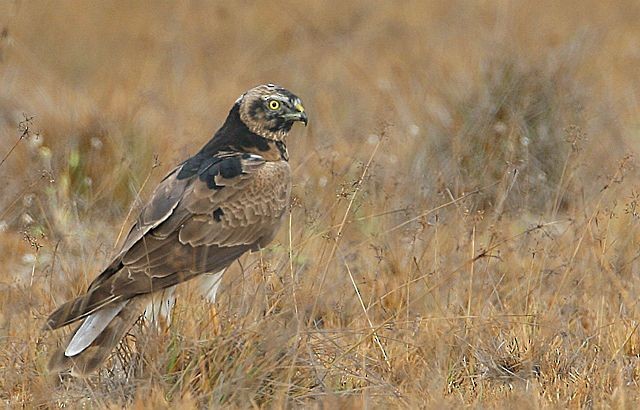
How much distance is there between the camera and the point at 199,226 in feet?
18.7

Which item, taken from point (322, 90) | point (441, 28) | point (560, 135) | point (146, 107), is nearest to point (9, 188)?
point (146, 107)

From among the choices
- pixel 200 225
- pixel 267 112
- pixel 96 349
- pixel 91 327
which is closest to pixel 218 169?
pixel 200 225

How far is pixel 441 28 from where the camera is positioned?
1588 centimetres

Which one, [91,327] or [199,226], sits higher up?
[199,226]

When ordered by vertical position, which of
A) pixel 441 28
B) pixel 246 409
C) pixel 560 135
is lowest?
pixel 441 28

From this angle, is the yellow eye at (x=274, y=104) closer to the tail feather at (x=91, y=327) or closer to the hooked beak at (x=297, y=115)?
the hooked beak at (x=297, y=115)

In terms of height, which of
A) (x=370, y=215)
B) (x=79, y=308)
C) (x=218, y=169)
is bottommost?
(x=370, y=215)

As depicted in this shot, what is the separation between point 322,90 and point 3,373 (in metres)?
7.86

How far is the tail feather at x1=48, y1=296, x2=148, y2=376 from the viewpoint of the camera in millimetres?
4977

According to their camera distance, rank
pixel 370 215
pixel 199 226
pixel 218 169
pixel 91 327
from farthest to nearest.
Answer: pixel 370 215 → pixel 218 169 → pixel 199 226 → pixel 91 327

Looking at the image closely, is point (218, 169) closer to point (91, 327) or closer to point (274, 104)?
point (274, 104)

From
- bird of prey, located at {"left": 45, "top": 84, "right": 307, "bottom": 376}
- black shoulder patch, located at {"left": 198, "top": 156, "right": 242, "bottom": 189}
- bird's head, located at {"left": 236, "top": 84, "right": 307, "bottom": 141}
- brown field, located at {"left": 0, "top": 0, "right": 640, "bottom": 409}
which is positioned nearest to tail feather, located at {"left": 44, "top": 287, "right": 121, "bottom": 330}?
bird of prey, located at {"left": 45, "top": 84, "right": 307, "bottom": 376}

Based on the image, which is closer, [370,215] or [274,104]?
[274,104]

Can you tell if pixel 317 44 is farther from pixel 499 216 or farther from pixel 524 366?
pixel 524 366
